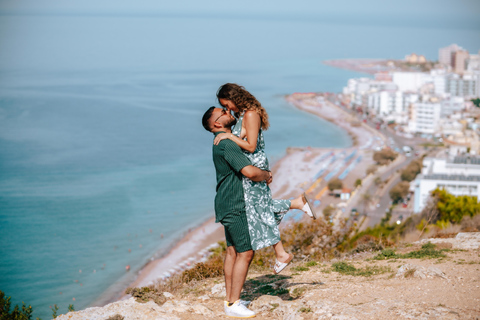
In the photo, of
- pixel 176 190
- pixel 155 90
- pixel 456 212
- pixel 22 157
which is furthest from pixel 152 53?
pixel 456 212

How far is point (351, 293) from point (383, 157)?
3445 centimetres

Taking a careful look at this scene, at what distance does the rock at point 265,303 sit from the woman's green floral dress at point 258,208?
520 mm

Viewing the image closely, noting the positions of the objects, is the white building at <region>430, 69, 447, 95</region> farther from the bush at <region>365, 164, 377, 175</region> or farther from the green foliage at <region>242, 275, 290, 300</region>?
the green foliage at <region>242, 275, 290, 300</region>

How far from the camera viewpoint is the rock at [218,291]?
4.22m

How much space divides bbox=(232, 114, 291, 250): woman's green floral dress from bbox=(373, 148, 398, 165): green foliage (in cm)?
3443

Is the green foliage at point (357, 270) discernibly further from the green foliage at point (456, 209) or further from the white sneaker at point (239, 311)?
the green foliage at point (456, 209)

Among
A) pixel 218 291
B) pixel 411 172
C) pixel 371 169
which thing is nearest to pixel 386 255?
pixel 218 291

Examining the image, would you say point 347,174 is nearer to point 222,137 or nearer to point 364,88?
point 222,137

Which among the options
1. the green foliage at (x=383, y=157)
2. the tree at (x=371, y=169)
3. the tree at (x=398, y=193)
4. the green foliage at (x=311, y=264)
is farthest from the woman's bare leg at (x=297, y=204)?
the green foliage at (x=383, y=157)

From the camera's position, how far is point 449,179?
2339cm

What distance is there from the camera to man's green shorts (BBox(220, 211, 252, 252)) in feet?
11.1

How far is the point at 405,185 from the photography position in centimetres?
2838

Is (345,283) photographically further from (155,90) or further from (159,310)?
(155,90)

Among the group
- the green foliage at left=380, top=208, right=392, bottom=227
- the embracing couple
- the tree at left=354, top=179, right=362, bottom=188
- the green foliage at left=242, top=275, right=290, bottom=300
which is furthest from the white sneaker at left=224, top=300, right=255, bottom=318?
the tree at left=354, top=179, right=362, bottom=188
